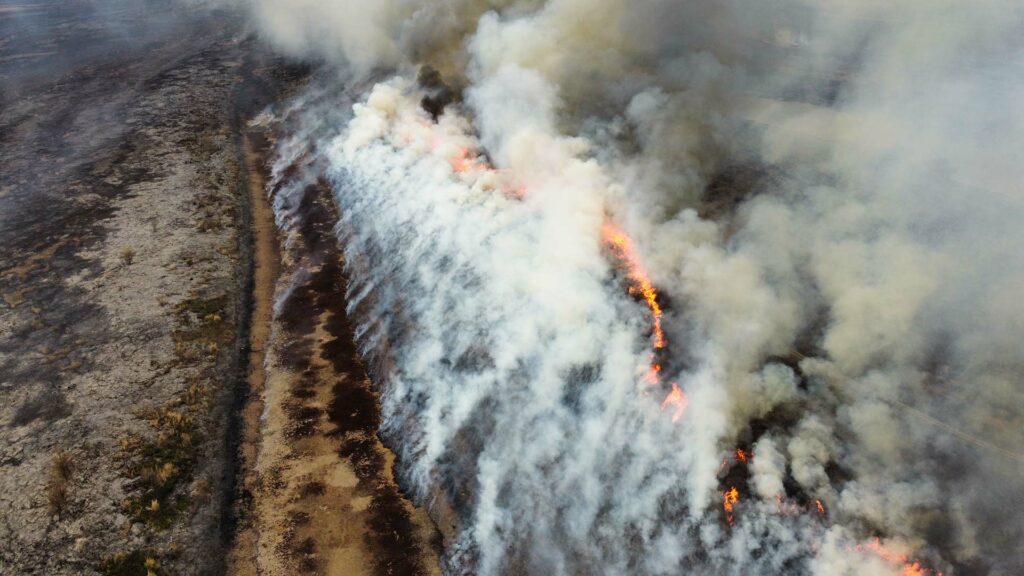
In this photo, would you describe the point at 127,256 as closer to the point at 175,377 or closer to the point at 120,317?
the point at 120,317

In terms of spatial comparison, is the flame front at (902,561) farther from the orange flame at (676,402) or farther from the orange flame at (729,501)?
the orange flame at (676,402)

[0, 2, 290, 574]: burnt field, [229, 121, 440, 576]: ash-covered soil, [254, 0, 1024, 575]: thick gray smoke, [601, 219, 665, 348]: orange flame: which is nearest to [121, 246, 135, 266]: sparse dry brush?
[0, 2, 290, 574]: burnt field

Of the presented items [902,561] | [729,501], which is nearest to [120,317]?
[729,501]

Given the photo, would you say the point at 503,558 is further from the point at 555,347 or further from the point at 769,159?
the point at 769,159

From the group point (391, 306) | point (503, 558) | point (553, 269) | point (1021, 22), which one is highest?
point (1021, 22)

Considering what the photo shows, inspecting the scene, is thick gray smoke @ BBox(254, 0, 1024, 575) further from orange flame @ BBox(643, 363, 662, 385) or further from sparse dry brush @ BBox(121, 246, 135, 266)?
sparse dry brush @ BBox(121, 246, 135, 266)

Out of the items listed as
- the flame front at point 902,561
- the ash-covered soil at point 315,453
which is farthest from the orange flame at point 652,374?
the ash-covered soil at point 315,453

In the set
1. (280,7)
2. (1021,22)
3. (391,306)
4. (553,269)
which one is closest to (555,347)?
(553,269)

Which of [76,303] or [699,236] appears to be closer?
[699,236]
